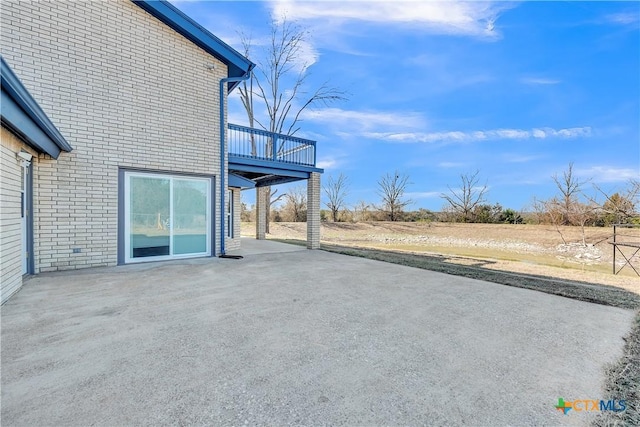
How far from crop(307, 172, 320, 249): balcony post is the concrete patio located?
18.9 ft

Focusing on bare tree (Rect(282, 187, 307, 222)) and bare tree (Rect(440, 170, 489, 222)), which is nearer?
bare tree (Rect(440, 170, 489, 222))

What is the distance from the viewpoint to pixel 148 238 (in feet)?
22.7

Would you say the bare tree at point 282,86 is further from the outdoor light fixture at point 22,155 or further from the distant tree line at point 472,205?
the outdoor light fixture at point 22,155

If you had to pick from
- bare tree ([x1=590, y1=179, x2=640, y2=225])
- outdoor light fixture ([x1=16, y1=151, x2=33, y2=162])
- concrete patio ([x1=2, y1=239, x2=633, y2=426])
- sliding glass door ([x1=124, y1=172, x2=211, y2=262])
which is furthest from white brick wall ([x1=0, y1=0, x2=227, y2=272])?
bare tree ([x1=590, y1=179, x2=640, y2=225])

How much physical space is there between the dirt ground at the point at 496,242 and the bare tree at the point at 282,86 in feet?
23.7

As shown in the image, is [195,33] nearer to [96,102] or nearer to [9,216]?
[96,102]

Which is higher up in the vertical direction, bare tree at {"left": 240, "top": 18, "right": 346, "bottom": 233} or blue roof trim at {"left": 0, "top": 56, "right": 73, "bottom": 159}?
bare tree at {"left": 240, "top": 18, "right": 346, "bottom": 233}

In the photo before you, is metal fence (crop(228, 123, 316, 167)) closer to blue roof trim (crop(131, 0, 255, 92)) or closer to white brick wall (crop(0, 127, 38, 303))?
blue roof trim (crop(131, 0, 255, 92))

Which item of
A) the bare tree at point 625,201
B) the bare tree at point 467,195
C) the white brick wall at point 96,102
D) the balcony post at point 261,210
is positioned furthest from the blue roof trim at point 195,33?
the bare tree at point 467,195

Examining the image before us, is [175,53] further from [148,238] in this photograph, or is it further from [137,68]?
[148,238]

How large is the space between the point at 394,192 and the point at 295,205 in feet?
34.1

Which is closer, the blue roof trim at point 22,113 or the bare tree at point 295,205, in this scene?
the blue roof trim at point 22,113

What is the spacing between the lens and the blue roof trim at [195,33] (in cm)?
675

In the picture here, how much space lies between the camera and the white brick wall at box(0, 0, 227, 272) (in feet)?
18.4
